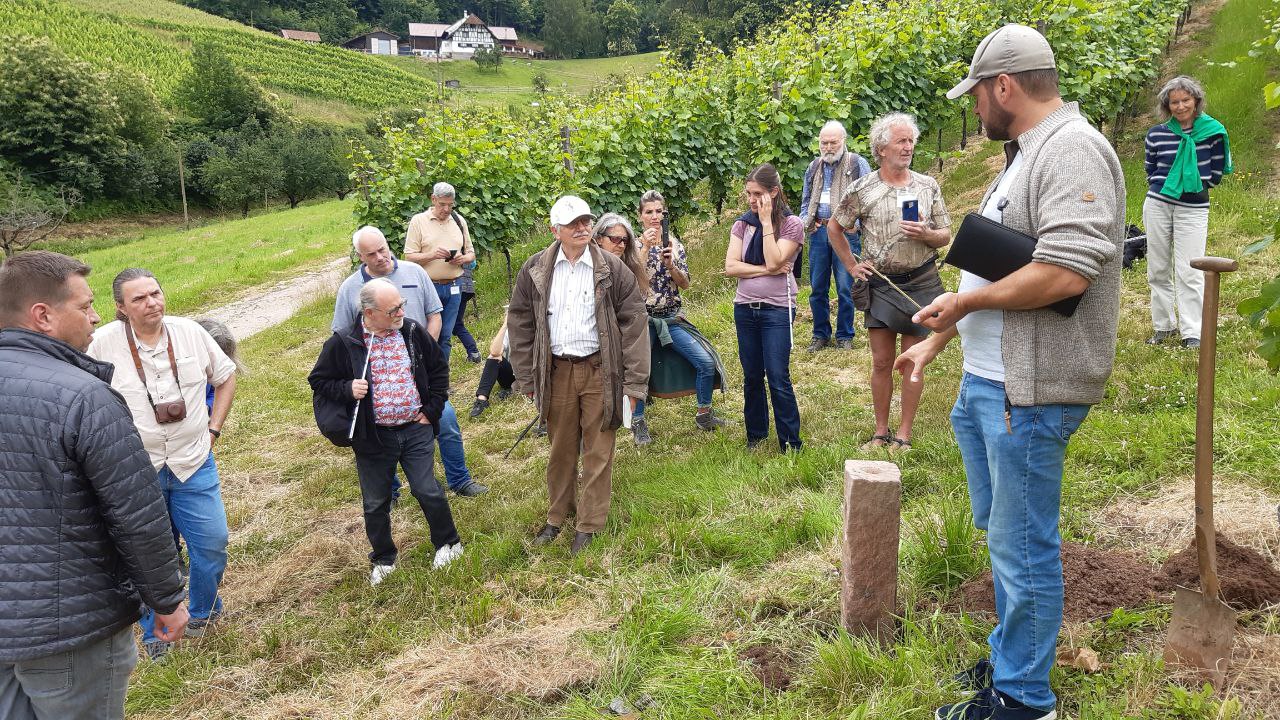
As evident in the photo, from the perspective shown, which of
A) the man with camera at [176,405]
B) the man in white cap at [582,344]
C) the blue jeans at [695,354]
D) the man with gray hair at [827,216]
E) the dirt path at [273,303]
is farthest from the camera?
the dirt path at [273,303]

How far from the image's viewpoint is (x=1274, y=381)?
4.62 m

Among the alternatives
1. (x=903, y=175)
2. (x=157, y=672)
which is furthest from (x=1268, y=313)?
(x=157, y=672)

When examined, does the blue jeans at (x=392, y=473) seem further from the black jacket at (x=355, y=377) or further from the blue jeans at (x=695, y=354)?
the blue jeans at (x=695, y=354)

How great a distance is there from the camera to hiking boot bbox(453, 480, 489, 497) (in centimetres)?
564

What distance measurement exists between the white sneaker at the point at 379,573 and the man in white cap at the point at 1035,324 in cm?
333

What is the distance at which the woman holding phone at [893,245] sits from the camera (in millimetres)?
4656

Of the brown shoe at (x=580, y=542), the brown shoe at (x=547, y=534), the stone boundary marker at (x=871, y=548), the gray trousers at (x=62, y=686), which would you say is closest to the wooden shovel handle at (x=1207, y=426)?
the stone boundary marker at (x=871, y=548)

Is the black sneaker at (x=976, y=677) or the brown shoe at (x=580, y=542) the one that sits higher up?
the black sneaker at (x=976, y=677)

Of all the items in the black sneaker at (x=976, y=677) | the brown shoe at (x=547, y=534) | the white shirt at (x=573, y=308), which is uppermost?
the white shirt at (x=573, y=308)

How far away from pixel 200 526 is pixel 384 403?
1075mm

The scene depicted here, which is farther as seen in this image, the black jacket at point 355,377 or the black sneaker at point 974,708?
the black jacket at point 355,377

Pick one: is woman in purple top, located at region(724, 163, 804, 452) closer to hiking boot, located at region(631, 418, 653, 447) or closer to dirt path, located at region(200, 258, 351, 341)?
hiking boot, located at region(631, 418, 653, 447)

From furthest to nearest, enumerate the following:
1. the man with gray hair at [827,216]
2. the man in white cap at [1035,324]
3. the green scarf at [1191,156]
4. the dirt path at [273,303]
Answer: the dirt path at [273,303]
the man with gray hair at [827,216]
the green scarf at [1191,156]
the man in white cap at [1035,324]

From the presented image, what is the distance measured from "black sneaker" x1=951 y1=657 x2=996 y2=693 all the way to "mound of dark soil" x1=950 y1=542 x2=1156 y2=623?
1.01 feet
